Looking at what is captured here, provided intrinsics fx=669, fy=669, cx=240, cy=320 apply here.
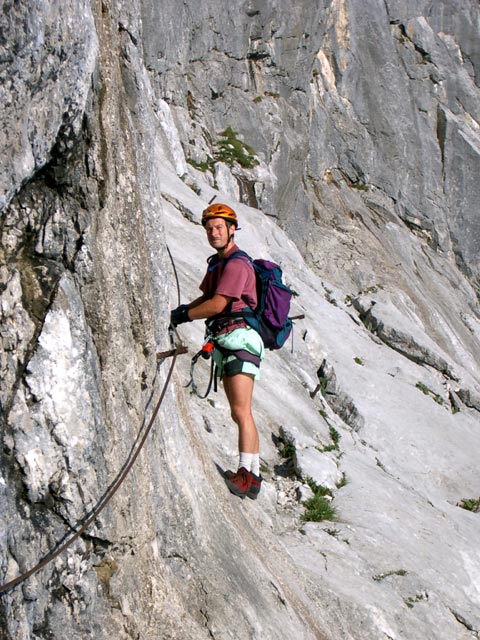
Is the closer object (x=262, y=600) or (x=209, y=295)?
(x=262, y=600)

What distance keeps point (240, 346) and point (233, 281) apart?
66 centimetres

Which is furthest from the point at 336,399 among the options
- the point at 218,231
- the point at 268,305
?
the point at 218,231

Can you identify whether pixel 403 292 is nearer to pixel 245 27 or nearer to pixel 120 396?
pixel 245 27

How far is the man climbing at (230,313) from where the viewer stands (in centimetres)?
629

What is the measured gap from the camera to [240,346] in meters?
6.51

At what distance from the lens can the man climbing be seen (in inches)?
248

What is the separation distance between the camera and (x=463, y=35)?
4388cm

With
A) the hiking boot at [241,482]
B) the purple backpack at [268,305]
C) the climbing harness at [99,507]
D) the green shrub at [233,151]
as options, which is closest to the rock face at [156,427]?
the climbing harness at [99,507]

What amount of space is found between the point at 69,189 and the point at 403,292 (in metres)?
29.5

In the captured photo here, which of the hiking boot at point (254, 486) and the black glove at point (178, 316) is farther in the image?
the hiking boot at point (254, 486)

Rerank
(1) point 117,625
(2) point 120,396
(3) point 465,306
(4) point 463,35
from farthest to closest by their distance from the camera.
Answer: (4) point 463,35
(3) point 465,306
(2) point 120,396
(1) point 117,625

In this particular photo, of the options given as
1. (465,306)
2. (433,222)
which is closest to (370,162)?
(433,222)

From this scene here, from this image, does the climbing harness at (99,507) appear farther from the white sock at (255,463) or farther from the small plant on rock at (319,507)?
the small plant on rock at (319,507)

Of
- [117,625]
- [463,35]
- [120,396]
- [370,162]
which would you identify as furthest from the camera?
[463,35]
